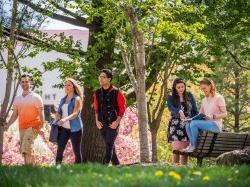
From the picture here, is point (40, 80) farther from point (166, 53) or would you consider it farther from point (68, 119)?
point (68, 119)

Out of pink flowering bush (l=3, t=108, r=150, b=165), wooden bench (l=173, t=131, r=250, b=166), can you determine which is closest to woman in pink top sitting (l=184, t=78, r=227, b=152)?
wooden bench (l=173, t=131, r=250, b=166)

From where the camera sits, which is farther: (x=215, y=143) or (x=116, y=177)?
(x=215, y=143)

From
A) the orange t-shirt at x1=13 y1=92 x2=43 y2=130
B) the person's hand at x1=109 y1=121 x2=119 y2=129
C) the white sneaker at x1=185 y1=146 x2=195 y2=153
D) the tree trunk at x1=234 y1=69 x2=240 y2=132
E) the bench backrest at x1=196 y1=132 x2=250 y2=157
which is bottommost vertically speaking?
the white sneaker at x1=185 y1=146 x2=195 y2=153

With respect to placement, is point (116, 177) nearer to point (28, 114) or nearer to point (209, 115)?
point (209, 115)

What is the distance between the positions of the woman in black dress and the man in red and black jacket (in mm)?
1018

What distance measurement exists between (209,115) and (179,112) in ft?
1.80

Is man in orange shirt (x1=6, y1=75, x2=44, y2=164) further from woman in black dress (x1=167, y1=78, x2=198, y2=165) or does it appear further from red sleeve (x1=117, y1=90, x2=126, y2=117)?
woman in black dress (x1=167, y1=78, x2=198, y2=165)

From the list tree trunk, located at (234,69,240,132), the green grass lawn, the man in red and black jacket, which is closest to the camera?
the green grass lawn

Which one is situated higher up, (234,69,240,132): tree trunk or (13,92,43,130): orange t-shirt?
(234,69,240,132): tree trunk

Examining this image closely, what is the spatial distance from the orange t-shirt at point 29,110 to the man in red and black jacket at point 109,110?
4.16ft

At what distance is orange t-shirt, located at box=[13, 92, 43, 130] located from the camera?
1112 cm

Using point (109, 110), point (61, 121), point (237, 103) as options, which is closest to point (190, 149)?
point (109, 110)

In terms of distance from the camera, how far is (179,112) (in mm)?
10930

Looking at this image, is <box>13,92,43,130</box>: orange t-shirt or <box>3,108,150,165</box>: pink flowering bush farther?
<box>3,108,150,165</box>: pink flowering bush
